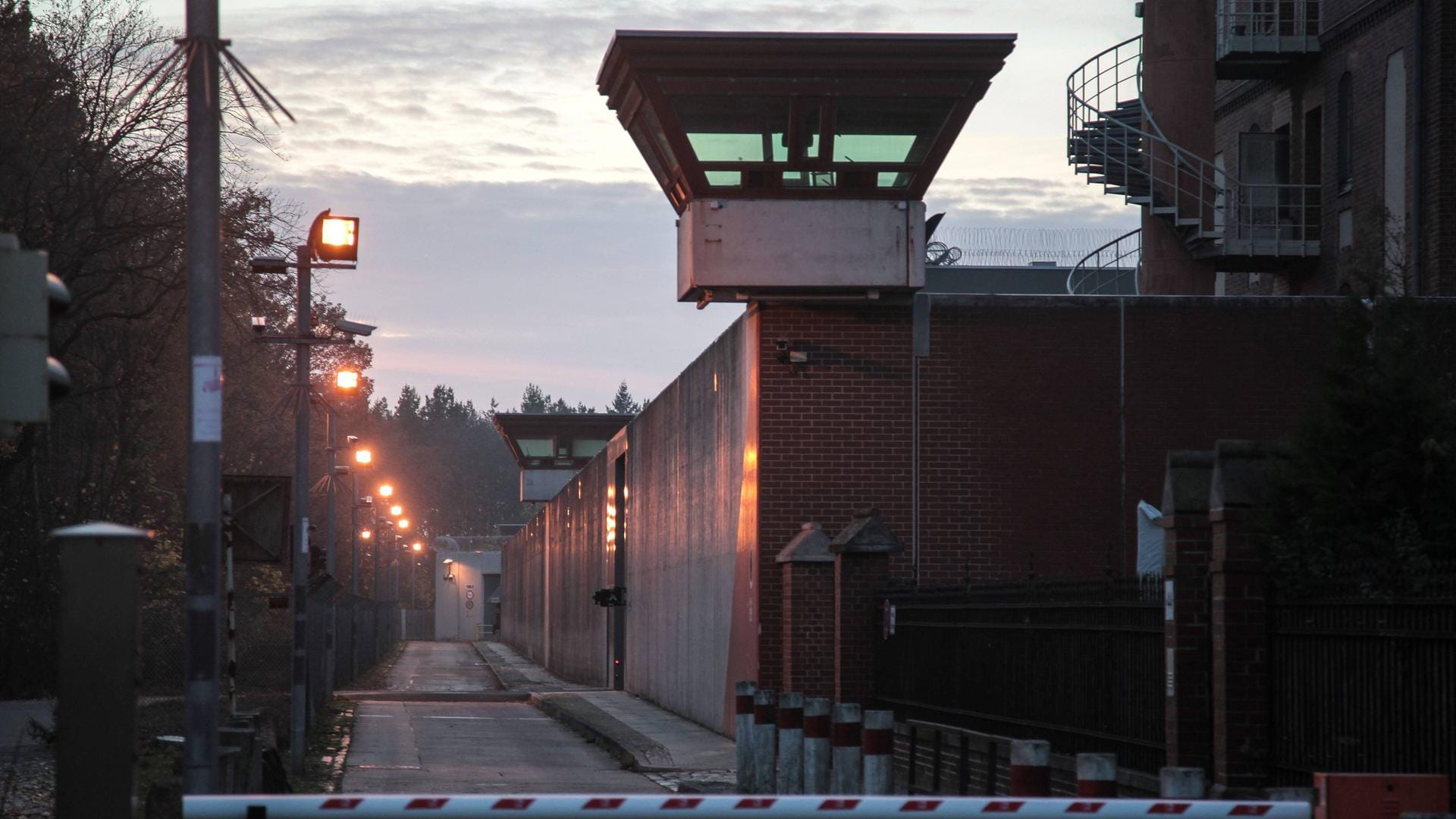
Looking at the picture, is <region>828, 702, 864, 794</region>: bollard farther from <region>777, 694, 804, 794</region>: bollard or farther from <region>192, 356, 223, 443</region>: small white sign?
<region>192, 356, 223, 443</region>: small white sign

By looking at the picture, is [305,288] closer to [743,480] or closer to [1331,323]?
[743,480]

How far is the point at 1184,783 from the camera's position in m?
8.10

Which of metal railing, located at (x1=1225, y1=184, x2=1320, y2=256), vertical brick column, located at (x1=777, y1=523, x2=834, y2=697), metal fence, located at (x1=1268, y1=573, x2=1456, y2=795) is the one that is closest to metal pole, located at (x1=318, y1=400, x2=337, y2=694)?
vertical brick column, located at (x1=777, y1=523, x2=834, y2=697)

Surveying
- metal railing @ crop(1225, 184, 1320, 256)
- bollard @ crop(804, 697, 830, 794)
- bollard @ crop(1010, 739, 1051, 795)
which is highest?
metal railing @ crop(1225, 184, 1320, 256)

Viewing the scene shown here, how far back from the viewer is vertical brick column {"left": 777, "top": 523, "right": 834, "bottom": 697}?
65.9ft

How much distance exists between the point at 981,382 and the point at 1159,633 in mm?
10711

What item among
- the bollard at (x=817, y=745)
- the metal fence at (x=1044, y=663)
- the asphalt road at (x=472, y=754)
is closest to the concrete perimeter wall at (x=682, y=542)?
the asphalt road at (x=472, y=754)

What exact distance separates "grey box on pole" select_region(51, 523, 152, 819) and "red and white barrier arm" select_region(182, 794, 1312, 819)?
85 cm

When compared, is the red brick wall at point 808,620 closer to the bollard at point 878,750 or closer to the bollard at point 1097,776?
the bollard at point 878,750

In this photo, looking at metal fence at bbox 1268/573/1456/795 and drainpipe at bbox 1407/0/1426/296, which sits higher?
drainpipe at bbox 1407/0/1426/296

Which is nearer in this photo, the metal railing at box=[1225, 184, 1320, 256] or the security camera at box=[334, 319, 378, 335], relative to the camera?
the security camera at box=[334, 319, 378, 335]

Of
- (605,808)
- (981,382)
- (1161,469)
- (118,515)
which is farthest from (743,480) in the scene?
(118,515)

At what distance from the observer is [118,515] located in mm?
38844

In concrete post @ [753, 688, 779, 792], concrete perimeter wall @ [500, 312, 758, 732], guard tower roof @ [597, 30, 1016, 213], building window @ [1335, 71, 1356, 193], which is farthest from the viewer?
building window @ [1335, 71, 1356, 193]
